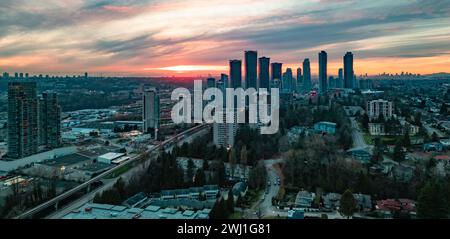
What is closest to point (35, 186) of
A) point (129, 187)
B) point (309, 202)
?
point (129, 187)

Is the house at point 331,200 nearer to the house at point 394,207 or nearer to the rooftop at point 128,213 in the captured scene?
the house at point 394,207

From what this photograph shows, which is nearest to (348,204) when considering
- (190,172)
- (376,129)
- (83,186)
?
(190,172)

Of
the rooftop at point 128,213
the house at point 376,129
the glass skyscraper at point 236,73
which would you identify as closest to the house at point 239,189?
the rooftop at point 128,213

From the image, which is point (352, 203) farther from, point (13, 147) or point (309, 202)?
point (13, 147)
